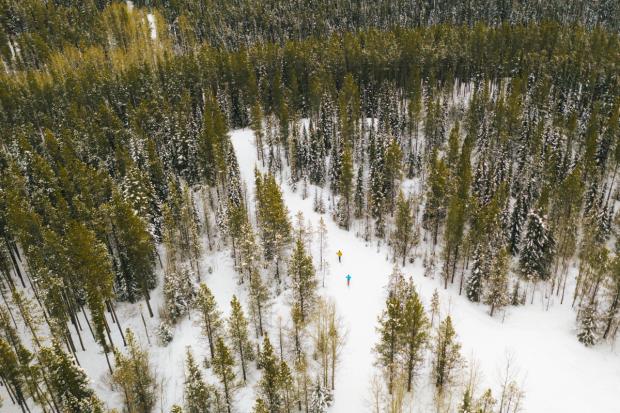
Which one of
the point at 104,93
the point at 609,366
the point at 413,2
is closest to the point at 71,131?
the point at 104,93

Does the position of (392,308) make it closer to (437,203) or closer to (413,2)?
(437,203)

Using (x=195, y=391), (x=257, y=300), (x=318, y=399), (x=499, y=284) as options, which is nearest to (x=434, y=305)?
(x=499, y=284)

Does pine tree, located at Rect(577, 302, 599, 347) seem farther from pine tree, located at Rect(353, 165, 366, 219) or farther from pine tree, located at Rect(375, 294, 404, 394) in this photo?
pine tree, located at Rect(353, 165, 366, 219)

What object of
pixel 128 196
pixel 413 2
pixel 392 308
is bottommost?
pixel 392 308

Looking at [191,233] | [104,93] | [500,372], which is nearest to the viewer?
[500,372]

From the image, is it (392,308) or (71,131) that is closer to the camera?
(392,308)
